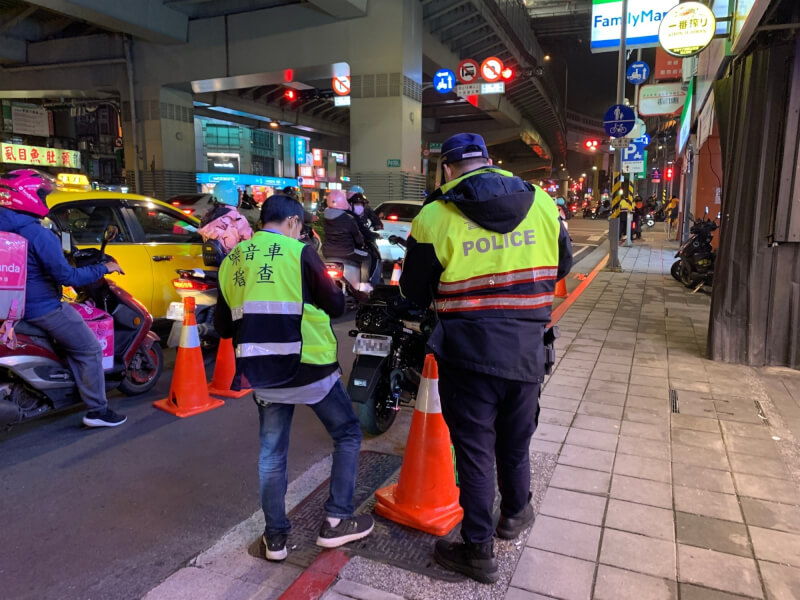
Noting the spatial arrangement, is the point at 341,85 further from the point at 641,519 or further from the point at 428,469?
the point at 641,519

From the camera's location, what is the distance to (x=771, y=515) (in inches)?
126

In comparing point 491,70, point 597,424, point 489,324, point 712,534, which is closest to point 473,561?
point 489,324

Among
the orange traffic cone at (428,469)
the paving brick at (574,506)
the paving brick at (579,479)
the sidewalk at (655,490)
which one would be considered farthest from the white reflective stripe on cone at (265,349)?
the paving brick at (579,479)

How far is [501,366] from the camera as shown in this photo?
2.49m

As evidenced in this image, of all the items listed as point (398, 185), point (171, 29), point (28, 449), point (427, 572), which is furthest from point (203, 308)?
point (171, 29)

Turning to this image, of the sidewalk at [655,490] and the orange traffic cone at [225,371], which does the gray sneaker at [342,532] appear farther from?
the orange traffic cone at [225,371]

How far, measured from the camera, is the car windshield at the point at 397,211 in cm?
1365

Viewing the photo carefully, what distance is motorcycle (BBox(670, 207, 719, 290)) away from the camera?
1070 cm

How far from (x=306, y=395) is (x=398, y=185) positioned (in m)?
15.9

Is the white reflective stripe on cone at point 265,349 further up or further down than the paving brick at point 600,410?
further up

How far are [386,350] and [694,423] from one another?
8.53 ft

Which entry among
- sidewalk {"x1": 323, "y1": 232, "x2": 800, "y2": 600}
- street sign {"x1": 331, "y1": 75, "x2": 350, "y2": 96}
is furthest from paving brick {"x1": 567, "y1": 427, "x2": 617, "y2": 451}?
street sign {"x1": 331, "y1": 75, "x2": 350, "y2": 96}

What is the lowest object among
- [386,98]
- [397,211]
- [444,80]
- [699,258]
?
[699,258]

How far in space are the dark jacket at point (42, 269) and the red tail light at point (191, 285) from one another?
1.69 m
